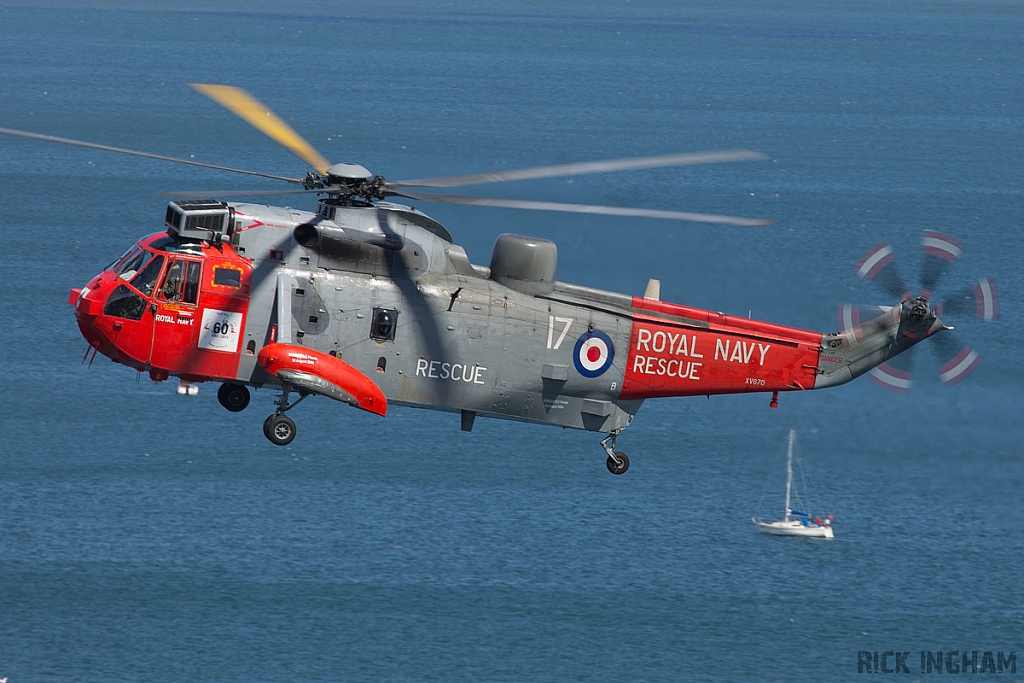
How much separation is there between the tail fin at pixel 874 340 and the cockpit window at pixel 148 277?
1466 cm

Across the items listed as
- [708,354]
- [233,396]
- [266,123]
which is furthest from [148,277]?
[708,354]

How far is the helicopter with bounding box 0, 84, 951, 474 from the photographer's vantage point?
24688 millimetres

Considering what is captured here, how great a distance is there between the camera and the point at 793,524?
11700 cm

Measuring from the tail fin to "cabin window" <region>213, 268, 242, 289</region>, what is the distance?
43.1 ft

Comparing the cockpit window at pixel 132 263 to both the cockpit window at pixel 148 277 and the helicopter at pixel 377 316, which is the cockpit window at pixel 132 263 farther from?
the cockpit window at pixel 148 277

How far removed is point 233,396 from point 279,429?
2555 mm

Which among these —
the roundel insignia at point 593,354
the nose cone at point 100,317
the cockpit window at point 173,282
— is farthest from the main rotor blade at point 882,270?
the nose cone at point 100,317

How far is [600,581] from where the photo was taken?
105 meters

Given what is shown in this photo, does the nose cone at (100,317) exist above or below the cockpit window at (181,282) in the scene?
below

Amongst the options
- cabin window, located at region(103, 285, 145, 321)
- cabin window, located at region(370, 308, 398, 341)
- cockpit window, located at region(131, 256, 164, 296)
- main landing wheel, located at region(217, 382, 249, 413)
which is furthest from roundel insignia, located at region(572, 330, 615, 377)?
cabin window, located at region(103, 285, 145, 321)

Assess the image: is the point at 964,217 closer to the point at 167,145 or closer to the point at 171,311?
the point at 167,145

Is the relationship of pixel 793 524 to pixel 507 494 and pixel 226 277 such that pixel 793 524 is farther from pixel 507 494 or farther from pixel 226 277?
pixel 226 277

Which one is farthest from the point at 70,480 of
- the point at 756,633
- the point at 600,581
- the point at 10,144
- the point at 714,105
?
the point at 714,105

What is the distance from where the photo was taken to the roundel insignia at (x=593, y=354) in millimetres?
26562
